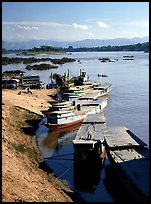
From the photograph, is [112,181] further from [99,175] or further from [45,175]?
[45,175]

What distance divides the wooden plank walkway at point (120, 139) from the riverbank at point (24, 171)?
10.4 ft

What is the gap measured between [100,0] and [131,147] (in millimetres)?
11493

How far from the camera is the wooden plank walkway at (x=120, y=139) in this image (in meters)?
15.4

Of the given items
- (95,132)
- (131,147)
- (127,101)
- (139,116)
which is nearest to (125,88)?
(127,101)

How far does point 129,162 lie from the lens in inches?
521

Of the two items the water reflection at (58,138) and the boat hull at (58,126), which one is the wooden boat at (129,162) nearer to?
the water reflection at (58,138)

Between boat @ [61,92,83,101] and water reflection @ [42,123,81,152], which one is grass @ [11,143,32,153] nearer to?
water reflection @ [42,123,81,152]

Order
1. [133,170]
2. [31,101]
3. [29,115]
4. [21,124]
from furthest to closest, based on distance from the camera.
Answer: [31,101], [29,115], [21,124], [133,170]

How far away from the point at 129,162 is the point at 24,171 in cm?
434

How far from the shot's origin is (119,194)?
13.3 meters

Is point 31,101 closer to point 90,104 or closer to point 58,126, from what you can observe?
point 90,104

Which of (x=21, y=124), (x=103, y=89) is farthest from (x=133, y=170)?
(x=103, y=89)

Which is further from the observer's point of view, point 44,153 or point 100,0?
point 44,153

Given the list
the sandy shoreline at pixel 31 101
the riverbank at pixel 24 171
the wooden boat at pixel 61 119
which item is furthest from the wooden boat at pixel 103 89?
the riverbank at pixel 24 171
